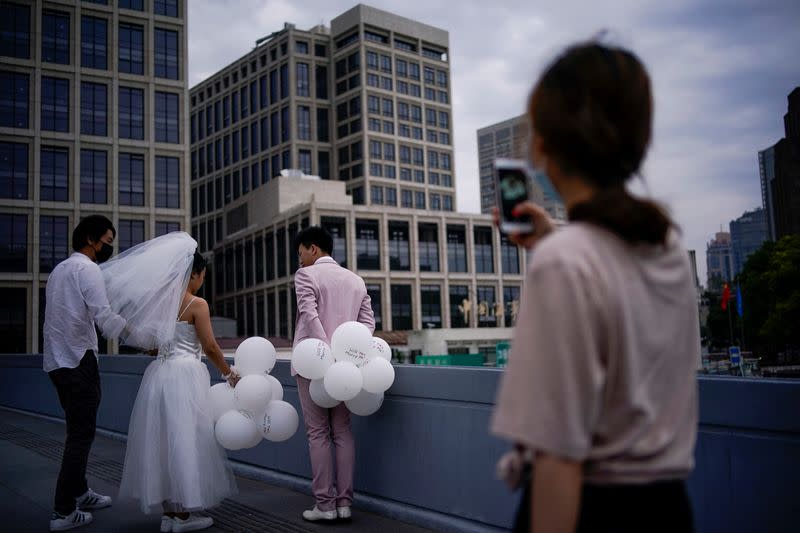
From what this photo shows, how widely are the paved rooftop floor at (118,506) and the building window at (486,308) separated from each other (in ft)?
225

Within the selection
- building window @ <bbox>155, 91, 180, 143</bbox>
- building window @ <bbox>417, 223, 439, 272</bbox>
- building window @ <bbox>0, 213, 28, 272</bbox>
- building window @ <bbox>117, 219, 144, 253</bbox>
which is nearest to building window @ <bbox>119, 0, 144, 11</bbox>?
building window @ <bbox>155, 91, 180, 143</bbox>

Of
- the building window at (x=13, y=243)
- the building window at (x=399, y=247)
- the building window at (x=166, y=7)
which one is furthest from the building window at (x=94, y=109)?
the building window at (x=399, y=247)

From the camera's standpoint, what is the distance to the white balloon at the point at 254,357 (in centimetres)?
579

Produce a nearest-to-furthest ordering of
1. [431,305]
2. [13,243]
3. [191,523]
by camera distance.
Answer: [191,523], [13,243], [431,305]

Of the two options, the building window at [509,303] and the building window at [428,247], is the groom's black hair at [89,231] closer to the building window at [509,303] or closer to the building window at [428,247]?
the building window at [428,247]

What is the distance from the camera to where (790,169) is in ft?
312

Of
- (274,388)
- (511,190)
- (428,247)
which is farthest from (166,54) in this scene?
(511,190)

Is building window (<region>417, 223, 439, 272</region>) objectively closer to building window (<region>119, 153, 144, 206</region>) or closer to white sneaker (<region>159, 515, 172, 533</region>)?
building window (<region>119, 153, 144, 206</region>)

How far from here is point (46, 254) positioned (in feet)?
176

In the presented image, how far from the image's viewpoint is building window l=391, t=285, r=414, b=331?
242 ft

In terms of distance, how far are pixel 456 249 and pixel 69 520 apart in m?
72.6

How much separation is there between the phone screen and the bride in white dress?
4.25 meters

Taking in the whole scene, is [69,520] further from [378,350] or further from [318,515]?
[378,350]

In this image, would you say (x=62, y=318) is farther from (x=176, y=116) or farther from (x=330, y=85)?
(x=330, y=85)
